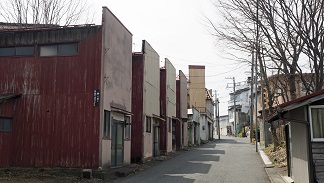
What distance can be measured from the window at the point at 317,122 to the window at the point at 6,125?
1348cm

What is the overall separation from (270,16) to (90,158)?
10.0 m

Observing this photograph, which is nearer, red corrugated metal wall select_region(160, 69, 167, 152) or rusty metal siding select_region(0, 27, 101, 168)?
rusty metal siding select_region(0, 27, 101, 168)

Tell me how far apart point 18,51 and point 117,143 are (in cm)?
688

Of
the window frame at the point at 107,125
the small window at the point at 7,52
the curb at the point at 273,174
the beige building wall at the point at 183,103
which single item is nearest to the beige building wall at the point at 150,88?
the window frame at the point at 107,125

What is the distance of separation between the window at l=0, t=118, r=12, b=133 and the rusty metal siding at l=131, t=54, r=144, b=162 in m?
8.47

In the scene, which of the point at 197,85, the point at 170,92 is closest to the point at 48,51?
the point at 170,92

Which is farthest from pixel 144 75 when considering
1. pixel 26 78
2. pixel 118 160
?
pixel 26 78

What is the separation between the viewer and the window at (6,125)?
1728cm

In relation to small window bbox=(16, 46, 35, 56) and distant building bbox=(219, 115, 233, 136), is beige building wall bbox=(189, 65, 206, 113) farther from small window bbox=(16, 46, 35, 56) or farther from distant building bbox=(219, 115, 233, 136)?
small window bbox=(16, 46, 35, 56)

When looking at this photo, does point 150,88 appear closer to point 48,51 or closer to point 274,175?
point 48,51

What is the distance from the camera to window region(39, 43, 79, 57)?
57.5 ft

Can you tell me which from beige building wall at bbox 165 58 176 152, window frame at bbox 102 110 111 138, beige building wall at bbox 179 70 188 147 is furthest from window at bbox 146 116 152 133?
beige building wall at bbox 179 70 188 147

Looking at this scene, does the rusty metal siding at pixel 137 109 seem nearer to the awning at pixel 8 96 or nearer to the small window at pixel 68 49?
the small window at pixel 68 49

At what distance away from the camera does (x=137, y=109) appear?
24109 mm
